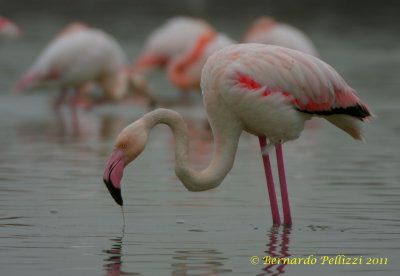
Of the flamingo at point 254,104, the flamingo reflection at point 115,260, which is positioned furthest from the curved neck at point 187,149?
the flamingo reflection at point 115,260

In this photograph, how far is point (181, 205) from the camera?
760cm

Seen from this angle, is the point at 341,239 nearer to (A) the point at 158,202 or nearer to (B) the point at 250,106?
(B) the point at 250,106

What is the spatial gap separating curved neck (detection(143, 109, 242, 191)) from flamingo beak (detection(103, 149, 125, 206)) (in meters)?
0.29

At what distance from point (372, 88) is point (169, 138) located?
24.6ft

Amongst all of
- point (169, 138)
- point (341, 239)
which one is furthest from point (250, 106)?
point (169, 138)

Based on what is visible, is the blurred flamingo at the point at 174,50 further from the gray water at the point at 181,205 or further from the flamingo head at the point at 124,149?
the flamingo head at the point at 124,149

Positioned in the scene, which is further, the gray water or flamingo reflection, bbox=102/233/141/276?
the gray water

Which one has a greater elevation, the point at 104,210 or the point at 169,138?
the point at 169,138

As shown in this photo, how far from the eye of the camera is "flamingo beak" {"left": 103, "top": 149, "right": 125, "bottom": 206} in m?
6.33

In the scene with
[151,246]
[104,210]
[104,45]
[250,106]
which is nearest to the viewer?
[151,246]

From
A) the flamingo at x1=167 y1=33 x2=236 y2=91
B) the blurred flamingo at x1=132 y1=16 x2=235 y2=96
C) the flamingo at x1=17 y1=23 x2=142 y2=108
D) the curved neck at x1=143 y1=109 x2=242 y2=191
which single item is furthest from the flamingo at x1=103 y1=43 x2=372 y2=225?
the blurred flamingo at x1=132 y1=16 x2=235 y2=96

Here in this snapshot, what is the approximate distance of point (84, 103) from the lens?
18188mm

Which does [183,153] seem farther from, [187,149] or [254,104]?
[254,104]

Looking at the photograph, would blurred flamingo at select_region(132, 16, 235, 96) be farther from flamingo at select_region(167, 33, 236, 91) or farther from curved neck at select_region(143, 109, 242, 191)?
curved neck at select_region(143, 109, 242, 191)
